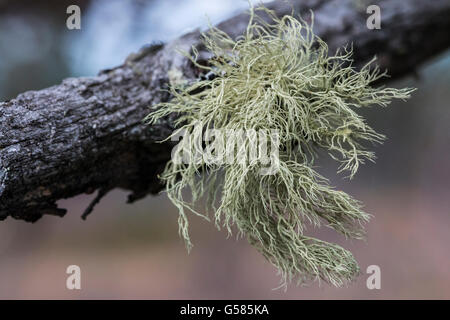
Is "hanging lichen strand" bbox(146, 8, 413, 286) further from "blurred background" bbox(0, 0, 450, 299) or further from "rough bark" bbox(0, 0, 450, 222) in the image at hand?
"blurred background" bbox(0, 0, 450, 299)

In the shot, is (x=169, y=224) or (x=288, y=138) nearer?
(x=288, y=138)

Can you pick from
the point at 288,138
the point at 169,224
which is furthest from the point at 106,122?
the point at 169,224

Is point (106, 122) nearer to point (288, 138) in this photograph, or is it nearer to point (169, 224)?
point (288, 138)

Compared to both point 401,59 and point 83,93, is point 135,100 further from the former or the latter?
point 401,59

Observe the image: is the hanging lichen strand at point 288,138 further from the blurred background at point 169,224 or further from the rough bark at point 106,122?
the blurred background at point 169,224

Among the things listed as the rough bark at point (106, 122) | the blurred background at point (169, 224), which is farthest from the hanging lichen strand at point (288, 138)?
the blurred background at point (169, 224)

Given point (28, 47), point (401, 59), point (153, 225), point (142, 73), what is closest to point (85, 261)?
point (153, 225)
